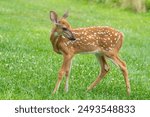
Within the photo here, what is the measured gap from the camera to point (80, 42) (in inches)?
391

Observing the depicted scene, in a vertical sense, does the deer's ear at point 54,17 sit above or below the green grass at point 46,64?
above

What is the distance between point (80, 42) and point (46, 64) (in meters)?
2.97

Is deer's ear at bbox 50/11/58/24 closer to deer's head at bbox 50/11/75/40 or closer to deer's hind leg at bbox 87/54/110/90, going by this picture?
deer's head at bbox 50/11/75/40

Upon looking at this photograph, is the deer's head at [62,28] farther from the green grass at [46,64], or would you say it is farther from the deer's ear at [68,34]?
the green grass at [46,64]

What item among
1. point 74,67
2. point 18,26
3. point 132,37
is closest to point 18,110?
point 74,67

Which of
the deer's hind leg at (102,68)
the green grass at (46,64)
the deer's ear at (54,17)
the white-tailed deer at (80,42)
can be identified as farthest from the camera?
the deer's hind leg at (102,68)

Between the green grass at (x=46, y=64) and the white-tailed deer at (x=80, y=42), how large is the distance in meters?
0.44

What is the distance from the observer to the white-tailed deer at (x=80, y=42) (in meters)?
9.55

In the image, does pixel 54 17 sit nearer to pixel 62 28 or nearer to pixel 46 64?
pixel 62 28

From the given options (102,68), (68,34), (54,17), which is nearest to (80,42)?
(68,34)

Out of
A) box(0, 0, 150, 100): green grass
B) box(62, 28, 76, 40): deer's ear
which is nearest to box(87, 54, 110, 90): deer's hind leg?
box(0, 0, 150, 100): green grass

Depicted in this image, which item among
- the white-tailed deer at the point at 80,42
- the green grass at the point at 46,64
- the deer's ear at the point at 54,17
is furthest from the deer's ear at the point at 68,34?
the green grass at the point at 46,64

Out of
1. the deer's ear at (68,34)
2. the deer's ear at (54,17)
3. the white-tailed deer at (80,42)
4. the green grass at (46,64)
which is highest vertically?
the deer's ear at (54,17)

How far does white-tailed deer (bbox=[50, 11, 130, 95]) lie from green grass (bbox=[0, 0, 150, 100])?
0.44 metres
